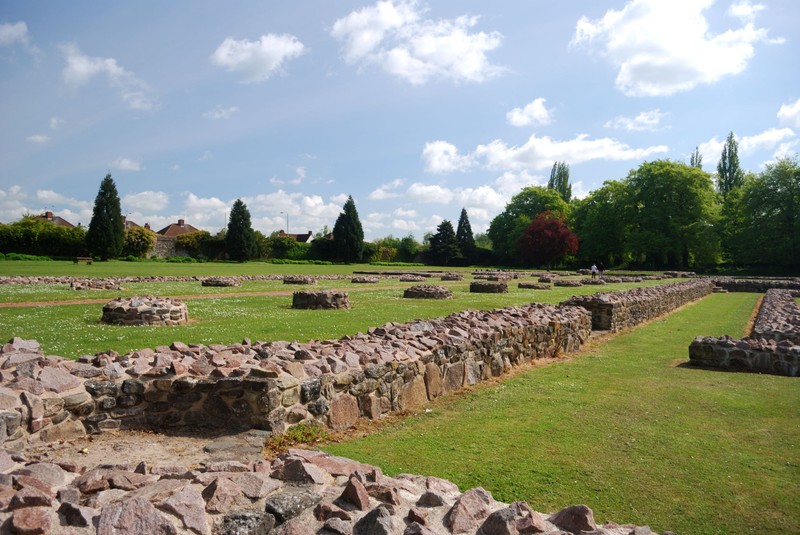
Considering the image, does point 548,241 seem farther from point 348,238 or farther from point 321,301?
point 321,301

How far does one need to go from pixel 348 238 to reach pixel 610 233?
1218 inches

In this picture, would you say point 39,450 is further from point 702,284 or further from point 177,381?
point 702,284

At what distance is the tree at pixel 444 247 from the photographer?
74.1m

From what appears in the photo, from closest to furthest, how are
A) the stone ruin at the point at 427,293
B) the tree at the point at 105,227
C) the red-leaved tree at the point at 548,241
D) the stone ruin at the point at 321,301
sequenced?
the stone ruin at the point at 321,301
the stone ruin at the point at 427,293
the tree at the point at 105,227
the red-leaved tree at the point at 548,241

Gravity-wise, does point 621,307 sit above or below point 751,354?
above

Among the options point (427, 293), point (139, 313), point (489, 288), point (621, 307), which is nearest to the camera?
point (139, 313)

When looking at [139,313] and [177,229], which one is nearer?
[139,313]

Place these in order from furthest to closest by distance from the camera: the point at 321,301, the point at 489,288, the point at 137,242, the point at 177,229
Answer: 1. the point at 177,229
2. the point at 137,242
3. the point at 489,288
4. the point at 321,301

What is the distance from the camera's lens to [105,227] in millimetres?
53875

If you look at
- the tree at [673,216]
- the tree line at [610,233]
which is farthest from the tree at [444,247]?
the tree at [673,216]

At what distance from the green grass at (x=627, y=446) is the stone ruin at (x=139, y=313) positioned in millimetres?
7374

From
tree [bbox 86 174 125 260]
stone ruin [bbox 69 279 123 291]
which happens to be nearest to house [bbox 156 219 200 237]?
tree [bbox 86 174 125 260]

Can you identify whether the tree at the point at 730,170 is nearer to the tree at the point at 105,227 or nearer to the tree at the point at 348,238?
the tree at the point at 348,238

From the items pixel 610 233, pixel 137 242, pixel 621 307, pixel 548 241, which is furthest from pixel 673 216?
pixel 137 242
